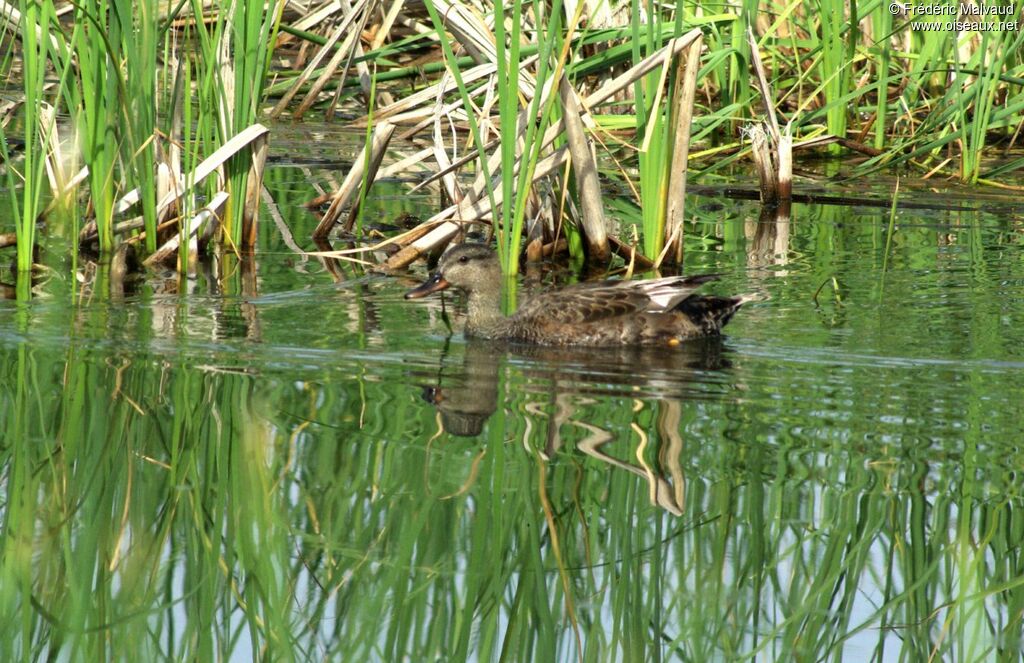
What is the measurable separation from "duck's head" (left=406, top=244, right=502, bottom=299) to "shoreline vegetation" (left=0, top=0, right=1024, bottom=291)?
123 mm

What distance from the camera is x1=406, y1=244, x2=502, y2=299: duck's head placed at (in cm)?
819

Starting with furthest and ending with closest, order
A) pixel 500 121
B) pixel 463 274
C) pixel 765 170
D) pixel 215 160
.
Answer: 1. pixel 765 170
2. pixel 215 160
3. pixel 463 274
4. pixel 500 121

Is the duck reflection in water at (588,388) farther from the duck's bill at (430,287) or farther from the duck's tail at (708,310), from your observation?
the duck's bill at (430,287)

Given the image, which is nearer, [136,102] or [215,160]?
[136,102]

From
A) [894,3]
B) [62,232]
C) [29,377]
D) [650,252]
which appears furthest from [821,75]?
[29,377]

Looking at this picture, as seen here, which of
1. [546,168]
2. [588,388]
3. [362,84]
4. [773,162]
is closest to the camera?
[588,388]

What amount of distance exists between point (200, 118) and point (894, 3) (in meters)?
7.17

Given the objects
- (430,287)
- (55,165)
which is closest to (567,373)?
(430,287)

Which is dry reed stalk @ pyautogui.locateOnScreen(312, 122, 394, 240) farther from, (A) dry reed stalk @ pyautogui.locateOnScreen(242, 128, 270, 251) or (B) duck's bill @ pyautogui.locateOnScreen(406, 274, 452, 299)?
(B) duck's bill @ pyautogui.locateOnScreen(406, 274, 452, 299)

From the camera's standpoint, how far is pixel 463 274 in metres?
8.18

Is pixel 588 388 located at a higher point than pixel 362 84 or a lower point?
lower

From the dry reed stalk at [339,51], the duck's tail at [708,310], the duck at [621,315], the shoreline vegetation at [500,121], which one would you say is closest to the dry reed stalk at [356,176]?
the shoreline vegetation at [500,121]

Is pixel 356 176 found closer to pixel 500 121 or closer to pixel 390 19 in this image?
pixel 500 121

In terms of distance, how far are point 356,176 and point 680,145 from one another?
208 centimetres
